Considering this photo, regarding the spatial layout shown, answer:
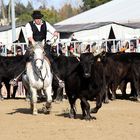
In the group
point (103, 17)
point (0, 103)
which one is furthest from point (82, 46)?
point (103, 17)

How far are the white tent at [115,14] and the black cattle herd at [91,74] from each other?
977 inches

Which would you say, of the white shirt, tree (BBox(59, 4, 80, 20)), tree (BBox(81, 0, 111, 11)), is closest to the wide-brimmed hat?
the white shirt

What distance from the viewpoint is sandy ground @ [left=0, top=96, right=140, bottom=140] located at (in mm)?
10609

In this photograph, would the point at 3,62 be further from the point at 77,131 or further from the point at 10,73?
the point at 77,131

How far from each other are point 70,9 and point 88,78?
12094cm

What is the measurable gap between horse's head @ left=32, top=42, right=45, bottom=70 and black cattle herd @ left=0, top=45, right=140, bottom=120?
69 centimetres

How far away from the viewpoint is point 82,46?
67.2 feet

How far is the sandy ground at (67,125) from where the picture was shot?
34.8 feet

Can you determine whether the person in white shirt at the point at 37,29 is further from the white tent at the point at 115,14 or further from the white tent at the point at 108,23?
the white tent at the point at 115,14

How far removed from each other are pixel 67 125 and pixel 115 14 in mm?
35894

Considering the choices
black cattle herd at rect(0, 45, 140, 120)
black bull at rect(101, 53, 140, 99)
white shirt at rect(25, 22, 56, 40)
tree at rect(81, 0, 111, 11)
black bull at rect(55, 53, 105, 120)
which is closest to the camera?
black bull at rect(55, 53, 105, 120)

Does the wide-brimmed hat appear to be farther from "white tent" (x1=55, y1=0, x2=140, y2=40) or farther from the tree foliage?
the tree foliage

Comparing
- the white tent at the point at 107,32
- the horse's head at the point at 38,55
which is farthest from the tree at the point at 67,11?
the horse's head at the point at 38,55

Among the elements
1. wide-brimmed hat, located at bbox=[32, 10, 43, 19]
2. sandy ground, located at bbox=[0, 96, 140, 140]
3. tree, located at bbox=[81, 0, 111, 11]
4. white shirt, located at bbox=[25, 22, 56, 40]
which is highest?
tree, located at bbox=[81, 0, 111, 11]
